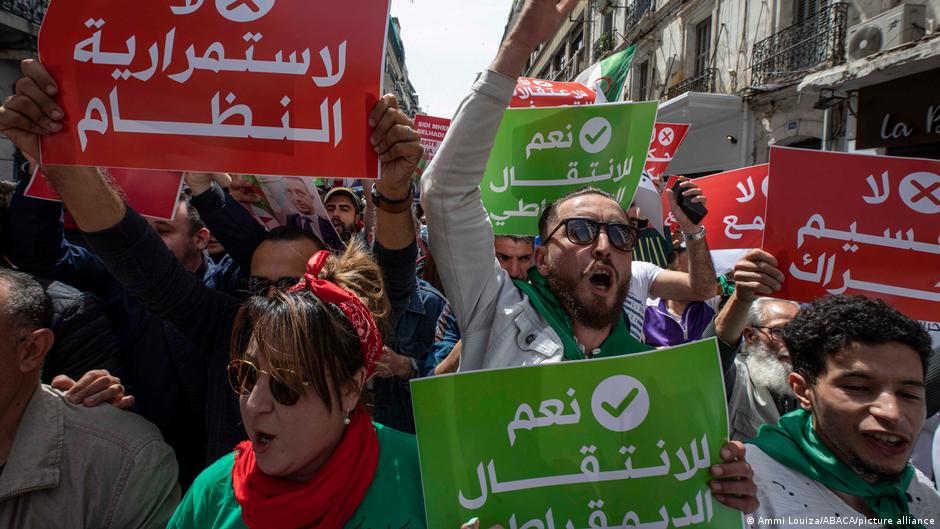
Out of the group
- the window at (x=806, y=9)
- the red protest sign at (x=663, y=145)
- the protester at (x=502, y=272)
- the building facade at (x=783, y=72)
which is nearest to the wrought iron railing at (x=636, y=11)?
the building facade at (x=783, y=72)

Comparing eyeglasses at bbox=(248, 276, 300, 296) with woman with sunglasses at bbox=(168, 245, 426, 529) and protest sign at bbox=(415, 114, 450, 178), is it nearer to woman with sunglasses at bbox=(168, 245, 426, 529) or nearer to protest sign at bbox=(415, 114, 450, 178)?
woman with sunglasses at bbox=(168, 245, 426, 529)

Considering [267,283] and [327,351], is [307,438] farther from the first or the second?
[267,283]

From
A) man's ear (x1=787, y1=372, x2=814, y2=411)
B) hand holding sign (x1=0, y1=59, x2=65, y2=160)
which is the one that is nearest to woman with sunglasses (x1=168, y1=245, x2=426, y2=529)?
hand holding sign (x1=0, y1=59, x2=65, y2=160)

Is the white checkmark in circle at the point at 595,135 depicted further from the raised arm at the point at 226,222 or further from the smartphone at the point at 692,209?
the raised arm at the point at 226,222

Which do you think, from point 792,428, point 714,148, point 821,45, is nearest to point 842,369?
point 792,428

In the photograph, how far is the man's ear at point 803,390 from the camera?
2.13m

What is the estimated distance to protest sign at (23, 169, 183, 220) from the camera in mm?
2244

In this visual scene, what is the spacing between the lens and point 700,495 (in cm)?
160

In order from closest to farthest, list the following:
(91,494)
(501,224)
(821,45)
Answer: (91,494) → (501,224) → (821,45)

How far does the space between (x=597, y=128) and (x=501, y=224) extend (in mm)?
647

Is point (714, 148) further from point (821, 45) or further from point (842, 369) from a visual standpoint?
point (842, 369)

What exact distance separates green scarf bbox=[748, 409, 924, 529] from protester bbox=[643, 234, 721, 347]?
1.44m

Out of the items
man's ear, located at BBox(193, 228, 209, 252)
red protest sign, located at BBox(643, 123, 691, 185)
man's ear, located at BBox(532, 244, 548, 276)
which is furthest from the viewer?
red protest sign, located at BBox(643, 123, 691, 185)

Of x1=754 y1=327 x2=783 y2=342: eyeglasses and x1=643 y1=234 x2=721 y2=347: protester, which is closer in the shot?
x1=754 y1=327 x2=783 y2=342: eyeglasses
